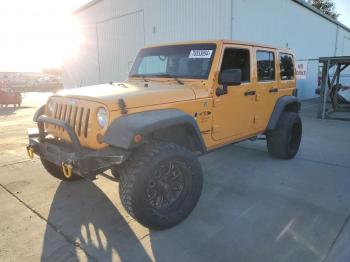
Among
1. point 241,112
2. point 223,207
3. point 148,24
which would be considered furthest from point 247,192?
point 148,24

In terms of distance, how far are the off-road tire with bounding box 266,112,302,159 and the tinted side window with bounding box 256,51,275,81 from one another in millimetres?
807

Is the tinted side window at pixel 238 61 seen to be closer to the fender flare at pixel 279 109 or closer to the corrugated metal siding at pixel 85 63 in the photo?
the fender flare at pixel 279 109

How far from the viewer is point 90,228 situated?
319 centimetres

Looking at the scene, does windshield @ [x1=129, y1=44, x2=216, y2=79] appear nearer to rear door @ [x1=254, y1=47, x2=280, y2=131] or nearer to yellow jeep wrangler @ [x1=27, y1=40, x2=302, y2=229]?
yellow jeep wrangler @ [x1=27, y1=40, x2=302, y2=229]

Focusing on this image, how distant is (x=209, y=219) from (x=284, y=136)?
2457 millimetres

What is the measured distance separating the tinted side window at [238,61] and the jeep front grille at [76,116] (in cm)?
179

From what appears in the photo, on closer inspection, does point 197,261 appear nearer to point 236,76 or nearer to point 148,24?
point 236,76

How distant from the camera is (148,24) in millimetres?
12992

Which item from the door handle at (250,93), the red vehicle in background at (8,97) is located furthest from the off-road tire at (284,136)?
the red vehicle in background at (8,97)

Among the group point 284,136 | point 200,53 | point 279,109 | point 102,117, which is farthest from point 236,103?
point 102,117

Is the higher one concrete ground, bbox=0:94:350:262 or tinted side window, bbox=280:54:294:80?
tinted side window, bbox=280:54:294:80

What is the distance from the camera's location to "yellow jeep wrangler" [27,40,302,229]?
2.81 m

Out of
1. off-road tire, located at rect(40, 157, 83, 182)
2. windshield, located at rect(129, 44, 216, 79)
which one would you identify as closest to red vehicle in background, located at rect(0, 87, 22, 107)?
off-road tire, located at rect(40, 157, 83, 182)

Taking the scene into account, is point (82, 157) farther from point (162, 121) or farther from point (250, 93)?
point (250, 93)
